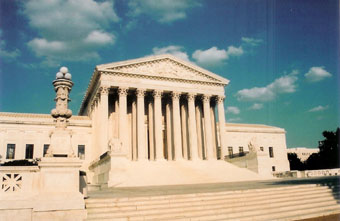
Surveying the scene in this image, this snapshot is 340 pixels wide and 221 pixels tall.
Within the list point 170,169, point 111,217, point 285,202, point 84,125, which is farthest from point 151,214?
point 84,125

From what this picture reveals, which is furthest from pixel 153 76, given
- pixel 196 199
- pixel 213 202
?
pixel 213 202

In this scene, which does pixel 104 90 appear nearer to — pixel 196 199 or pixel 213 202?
pixel 196 199

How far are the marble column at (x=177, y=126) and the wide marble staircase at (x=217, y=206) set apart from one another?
85.0 feet

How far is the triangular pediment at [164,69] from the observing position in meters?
40.1

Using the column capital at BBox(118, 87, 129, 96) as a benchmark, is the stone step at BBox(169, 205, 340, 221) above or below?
below

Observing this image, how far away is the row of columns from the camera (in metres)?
38.8

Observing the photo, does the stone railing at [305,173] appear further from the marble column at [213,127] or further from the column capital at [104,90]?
the column capital at [104,90]

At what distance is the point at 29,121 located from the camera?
4381 cm

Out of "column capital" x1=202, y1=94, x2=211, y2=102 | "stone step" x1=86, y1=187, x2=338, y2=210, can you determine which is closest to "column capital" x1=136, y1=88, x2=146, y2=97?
"column capital" x1=202, y1=94, x2=211, y2=102

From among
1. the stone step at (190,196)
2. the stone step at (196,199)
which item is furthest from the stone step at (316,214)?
the stone step at (190,196)

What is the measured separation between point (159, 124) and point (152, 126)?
311 cm

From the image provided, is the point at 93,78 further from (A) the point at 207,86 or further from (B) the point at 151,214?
(B) the point at 151,214

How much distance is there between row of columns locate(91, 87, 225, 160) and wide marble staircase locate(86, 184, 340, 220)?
2507cm

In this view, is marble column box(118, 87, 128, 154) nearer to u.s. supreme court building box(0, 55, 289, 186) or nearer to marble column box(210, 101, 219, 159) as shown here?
u.s. supreme court building box(0, 55, 289, 186)
